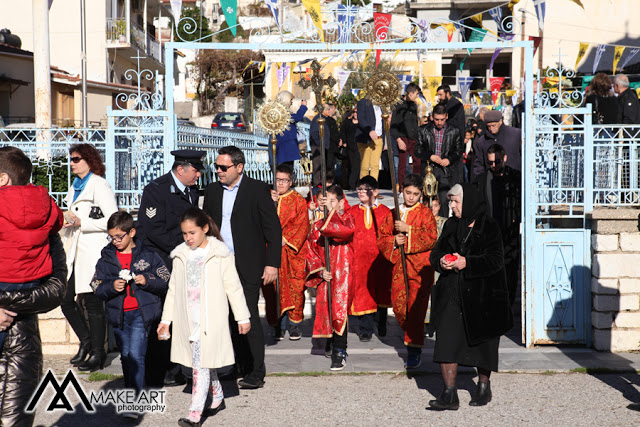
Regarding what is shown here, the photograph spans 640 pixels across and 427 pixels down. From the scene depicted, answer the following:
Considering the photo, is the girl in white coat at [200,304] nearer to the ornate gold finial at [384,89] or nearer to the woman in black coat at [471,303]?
the woman in black coat at [471,303]

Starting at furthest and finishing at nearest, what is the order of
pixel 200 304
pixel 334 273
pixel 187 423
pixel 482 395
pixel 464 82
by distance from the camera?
pixel 464 82
pixel 334 273
pixel 482 395
pixel 200 304
pixel 187 423

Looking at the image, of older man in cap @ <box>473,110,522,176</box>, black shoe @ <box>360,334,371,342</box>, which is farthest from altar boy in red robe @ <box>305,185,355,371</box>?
older man in cap @ <box>473,110,522,176</box>

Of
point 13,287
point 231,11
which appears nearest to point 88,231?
point 231,11

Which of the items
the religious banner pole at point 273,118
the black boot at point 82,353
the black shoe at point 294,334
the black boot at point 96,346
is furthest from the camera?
the black shoe at point 294,334

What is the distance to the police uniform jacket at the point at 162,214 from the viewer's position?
21.7 ft

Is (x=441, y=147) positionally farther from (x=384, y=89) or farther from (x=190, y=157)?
(x=190, y=157)

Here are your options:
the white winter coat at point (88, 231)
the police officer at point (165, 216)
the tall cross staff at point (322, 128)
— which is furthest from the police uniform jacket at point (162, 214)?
the tall cross staff at point (322, 128)

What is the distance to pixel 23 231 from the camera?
4.35 m

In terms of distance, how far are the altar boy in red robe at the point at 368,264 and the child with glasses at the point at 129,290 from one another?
2.58m

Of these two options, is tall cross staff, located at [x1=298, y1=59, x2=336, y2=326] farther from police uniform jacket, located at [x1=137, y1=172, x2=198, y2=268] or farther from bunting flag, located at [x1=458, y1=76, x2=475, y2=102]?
bunting flag, located at [x1=458, y1=76, x2=475, y2=102]

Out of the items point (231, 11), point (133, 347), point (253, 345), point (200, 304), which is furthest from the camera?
point (231, 11)

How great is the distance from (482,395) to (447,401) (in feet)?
1.06

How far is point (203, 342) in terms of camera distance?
556 cm

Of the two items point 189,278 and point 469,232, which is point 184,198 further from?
point 469,232
